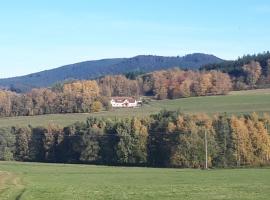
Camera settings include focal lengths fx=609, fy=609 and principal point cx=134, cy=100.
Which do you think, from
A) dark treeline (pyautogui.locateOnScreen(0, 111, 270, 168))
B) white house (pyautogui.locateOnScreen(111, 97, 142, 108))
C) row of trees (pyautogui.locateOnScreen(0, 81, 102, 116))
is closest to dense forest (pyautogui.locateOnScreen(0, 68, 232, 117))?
row of trees (pyautogui.locateOnScreen(0, 81, 102, 116))

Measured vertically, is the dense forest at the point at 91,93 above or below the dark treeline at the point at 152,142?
above

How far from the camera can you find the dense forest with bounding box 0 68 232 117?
476 ft

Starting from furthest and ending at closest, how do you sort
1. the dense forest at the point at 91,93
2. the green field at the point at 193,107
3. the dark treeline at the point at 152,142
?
the dense forest at the point at 91,93
the green field at the point at 193,107
the dark treeline at the point at 152,142

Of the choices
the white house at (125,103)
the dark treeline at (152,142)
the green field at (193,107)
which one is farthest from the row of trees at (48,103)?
the dark treeline at (152,142)

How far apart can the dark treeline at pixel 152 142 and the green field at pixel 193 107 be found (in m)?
10.1

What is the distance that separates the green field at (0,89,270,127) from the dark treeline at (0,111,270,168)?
33.2 ft

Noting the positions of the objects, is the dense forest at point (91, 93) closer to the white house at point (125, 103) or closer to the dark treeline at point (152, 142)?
the white house at point (125, 103)

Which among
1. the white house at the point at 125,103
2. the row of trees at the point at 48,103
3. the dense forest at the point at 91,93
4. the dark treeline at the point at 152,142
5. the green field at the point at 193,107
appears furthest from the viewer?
the white house at the point at 125,103

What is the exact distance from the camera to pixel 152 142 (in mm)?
94125

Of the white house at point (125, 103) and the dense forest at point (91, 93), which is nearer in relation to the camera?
the dense forest at point (91, 93)

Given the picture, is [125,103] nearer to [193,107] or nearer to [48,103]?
[48,103]

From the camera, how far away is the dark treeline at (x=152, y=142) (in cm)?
8775

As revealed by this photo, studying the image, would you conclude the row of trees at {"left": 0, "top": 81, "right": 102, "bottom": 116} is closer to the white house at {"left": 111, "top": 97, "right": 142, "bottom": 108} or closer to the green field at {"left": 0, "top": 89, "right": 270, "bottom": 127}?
the green field at {"left": 0, "top": 89, "right": 270, "bottom": 127}

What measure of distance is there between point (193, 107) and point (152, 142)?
131 feet
